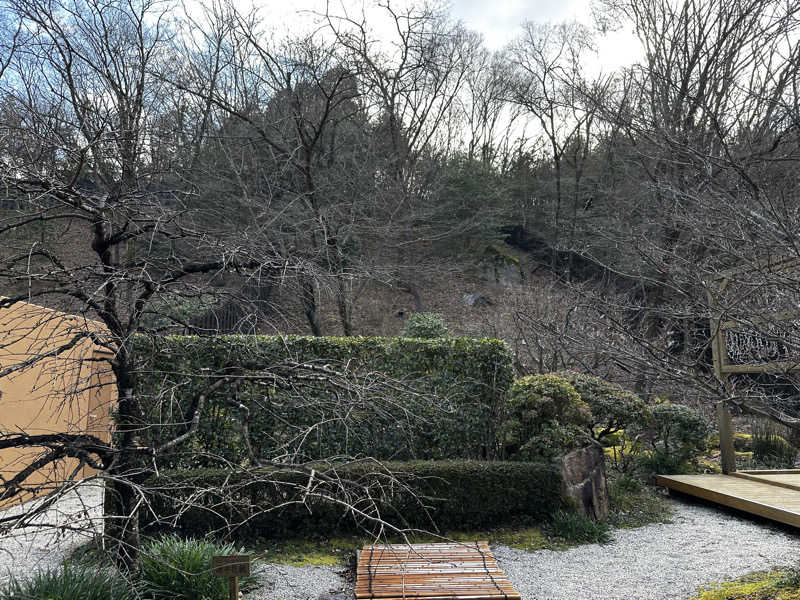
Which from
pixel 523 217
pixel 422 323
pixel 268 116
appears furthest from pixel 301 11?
pixel 523 217

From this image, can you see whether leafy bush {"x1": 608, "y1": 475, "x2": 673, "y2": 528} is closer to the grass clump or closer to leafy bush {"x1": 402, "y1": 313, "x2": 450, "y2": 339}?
the grass clump

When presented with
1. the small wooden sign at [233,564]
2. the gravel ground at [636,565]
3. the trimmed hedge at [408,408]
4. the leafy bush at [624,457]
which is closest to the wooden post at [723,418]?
the leafy bush at [624,457]

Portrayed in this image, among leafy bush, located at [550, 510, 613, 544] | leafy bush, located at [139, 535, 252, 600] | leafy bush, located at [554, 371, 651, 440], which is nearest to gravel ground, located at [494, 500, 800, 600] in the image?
leafy bush, located at [550, 510, 613, 544]

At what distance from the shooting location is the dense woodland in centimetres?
300

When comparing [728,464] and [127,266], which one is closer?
[127,266]

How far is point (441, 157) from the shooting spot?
1814 cm

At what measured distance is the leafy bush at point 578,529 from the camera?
595cm

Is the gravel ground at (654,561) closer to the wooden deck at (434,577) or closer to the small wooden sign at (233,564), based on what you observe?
the wooden deck at (434,577)

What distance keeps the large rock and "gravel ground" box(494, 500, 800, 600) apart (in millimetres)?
376

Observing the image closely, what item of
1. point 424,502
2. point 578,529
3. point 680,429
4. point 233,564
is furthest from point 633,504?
point 233,564

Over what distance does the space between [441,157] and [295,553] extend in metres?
14.1

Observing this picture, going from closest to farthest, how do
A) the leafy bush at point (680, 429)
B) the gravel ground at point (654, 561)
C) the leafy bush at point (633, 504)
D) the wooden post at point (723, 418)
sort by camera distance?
the gravel ground at point (654, 561) → the leafy bush at point (633, 504) → the wooden post at point (723, 418) → the leafy bush at point (680, 429)

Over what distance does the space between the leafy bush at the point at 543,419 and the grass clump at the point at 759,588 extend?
2.15m

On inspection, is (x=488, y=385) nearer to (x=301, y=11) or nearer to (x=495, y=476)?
(x=495, y=476)
